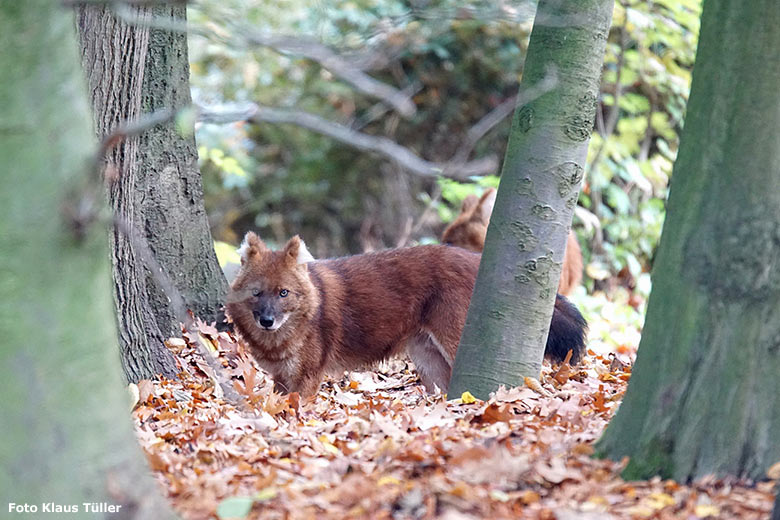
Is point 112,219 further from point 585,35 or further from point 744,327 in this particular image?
point 585,35

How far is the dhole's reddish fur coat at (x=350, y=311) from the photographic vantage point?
666cm

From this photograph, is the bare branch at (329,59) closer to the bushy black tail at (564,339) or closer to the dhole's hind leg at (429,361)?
the bushy black tail at (564,339)

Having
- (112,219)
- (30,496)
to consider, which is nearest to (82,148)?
(112,219)

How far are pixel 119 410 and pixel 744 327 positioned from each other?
85.0 inches

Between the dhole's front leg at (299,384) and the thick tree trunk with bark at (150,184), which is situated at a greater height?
the thick tree trunk with bark at (150,184)

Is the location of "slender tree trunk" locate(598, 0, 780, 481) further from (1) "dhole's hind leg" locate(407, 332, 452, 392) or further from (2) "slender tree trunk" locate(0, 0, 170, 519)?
(1) "dhole's hind leg" locate(407, 332, 452, 392)

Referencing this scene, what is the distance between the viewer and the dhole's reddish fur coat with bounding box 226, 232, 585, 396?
6660mm

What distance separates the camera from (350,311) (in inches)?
273

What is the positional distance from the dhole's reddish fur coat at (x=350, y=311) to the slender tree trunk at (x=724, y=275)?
125 inches

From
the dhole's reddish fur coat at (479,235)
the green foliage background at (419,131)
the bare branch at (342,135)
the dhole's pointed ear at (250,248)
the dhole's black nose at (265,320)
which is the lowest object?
the dhole's black nose at (265,320)

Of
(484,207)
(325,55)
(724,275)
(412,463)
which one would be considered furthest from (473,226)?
(325,55)

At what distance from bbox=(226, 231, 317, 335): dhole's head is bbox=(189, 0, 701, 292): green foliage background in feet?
12.2

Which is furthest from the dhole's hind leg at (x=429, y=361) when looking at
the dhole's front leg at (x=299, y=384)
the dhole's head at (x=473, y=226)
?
the dhole's head at (x=473, y=226)

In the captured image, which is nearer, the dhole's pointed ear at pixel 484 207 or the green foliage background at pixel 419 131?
the dhole's pointed ear at pixel 484 207
